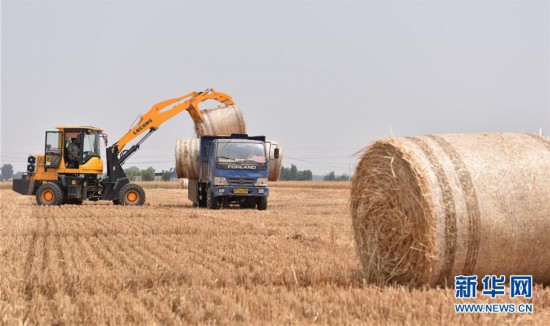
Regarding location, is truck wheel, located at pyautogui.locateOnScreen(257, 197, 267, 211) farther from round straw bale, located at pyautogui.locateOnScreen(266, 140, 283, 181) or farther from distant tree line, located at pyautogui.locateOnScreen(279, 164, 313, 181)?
distant tree line, located at pyautogui.locateOnScreen(279, 164, 313, 181)

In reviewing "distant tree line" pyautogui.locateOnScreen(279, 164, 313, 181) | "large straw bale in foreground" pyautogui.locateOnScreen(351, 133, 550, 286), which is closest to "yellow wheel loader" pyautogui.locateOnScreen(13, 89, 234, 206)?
"large straw bale in foreground" pyautogui.locateOnScreen(351, 133, 550, 286)

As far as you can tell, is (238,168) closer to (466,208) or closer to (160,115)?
(160,115)

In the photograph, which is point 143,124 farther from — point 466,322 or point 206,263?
point 466,322

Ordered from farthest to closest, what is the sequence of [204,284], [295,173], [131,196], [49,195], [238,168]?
[295,173]
[131,196]
[49,195]
[238,168]
[204,284]

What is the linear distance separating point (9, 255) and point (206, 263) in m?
3.16

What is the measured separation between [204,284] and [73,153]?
59.6 feet

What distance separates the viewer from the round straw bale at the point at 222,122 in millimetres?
27406

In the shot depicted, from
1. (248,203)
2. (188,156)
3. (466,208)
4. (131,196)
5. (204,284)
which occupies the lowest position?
(204,284)

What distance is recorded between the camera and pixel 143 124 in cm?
2817

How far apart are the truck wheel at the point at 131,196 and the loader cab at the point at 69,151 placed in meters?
1.21

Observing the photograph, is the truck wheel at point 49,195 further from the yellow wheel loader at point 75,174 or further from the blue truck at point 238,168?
the blue truck at point 238,168

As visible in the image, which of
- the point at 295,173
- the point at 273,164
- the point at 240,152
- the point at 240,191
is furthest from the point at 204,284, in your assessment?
the point at 295,173

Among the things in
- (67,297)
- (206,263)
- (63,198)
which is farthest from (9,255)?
(63,198)

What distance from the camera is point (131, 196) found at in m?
25.8
